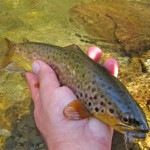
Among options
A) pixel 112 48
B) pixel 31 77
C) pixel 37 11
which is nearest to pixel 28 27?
pixel 37 11

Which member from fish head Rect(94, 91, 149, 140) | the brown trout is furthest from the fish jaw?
fish head Rect(94, 91, 149, 140)

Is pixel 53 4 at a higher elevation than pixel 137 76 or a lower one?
higher

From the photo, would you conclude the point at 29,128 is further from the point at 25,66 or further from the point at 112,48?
the point at 112,48

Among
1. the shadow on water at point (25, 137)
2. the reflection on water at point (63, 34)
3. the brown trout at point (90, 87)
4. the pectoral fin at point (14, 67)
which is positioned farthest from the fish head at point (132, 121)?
the pectoral fin at point (14, 67)

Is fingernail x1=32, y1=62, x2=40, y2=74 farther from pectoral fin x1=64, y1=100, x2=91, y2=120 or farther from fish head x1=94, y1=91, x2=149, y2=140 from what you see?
fish head x1=94, y1=91, x2=149, y2=140

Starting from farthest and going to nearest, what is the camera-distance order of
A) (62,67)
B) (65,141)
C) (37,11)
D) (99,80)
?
(37,11) < (62,67) < (99,80) < (65,141)
